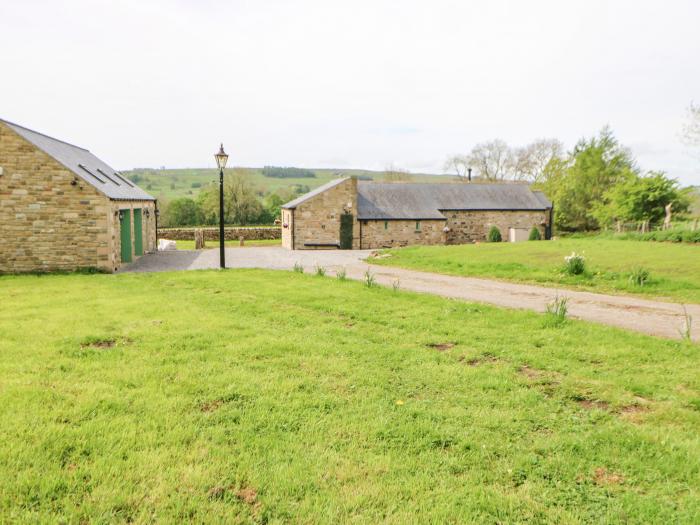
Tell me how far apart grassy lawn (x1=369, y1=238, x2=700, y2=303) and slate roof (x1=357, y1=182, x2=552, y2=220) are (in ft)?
31.1

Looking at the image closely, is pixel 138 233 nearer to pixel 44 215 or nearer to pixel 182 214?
pixel 44 215

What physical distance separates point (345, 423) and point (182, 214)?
56173mm

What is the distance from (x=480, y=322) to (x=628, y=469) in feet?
16.6

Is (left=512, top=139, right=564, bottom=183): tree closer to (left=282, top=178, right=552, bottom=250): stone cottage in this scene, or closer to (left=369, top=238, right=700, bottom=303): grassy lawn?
(left=282, top=178, right=552, bottom=250): stone cottage

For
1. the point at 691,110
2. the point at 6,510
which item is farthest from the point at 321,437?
the point at 691,110

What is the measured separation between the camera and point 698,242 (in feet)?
85.5

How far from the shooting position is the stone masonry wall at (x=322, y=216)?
33594 millimetres

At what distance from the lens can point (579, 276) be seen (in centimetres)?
1551

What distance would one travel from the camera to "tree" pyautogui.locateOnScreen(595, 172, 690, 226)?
3491 cm

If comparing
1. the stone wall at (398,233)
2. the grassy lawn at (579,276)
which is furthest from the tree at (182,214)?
the grassy lawn at (579,276)

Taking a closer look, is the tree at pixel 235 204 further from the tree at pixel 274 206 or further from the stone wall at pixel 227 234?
the stone wall at pixel 227 234

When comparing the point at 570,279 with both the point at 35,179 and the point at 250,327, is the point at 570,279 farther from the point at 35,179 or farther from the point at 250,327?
the point at 35,179

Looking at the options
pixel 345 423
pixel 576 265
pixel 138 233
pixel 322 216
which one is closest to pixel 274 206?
pixel 322 216

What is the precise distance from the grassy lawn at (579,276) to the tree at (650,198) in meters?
14.2
